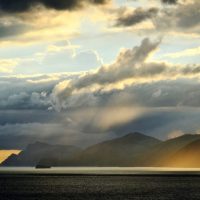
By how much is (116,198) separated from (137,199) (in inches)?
314

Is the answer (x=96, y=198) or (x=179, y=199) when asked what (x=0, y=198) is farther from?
(x=179, y=199)

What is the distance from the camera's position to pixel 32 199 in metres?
177

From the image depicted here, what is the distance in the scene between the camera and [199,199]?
553 feet

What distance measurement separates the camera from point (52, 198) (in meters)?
179

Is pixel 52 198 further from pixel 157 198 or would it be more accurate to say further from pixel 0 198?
pixel 157 198

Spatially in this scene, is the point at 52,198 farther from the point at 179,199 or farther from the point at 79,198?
the point at 179,199

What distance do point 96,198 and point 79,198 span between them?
6195 millimetres

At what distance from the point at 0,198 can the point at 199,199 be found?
66.4m

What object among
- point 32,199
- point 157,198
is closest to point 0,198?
point 32,199

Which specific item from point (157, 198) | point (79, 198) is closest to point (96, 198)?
point (79, 198)

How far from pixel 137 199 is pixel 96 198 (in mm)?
14031

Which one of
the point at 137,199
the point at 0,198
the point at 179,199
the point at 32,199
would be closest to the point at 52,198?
the point at 32,199

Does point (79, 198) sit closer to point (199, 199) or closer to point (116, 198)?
point (116, 198)

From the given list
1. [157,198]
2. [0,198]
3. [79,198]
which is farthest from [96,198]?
[0,198]
